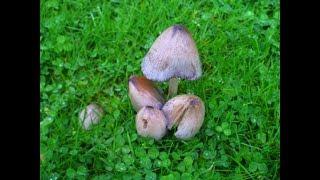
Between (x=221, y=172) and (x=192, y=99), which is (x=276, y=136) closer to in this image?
(x=221, y=172)

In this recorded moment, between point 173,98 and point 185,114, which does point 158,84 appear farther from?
point 185,114

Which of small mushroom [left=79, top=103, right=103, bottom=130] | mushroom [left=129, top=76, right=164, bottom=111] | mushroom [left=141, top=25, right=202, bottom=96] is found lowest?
small mushroom [left=79, top=103, right=103, bottom=130]

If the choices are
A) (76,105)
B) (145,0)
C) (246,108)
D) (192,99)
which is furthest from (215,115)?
(145,0)

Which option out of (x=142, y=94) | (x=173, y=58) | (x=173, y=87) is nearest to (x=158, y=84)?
(x=173, y=87)

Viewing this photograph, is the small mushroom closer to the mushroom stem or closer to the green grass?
the green grass

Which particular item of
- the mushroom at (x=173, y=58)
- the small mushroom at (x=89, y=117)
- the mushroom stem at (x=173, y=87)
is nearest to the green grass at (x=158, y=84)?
the small mushroom at (x=89, y=117)

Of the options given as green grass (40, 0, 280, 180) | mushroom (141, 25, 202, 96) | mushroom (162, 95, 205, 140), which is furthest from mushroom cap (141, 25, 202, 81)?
green grass (40, 0, 280, 180)
